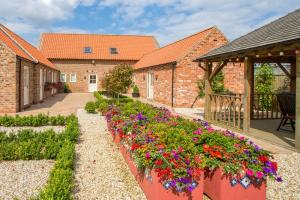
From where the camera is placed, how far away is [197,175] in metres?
3.80

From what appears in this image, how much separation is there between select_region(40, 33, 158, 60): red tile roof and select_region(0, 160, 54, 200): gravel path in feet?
92.6

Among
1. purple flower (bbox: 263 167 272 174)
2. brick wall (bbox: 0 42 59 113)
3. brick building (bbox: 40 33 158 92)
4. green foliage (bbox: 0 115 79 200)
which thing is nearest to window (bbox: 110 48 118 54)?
brick building (bbox: 40 33 158 92)

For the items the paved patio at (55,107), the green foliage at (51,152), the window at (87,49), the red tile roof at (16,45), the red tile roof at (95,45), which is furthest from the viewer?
the window at (87,49)

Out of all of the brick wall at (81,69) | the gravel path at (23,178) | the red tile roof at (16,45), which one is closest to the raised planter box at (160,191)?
the gravel path at (23,178)

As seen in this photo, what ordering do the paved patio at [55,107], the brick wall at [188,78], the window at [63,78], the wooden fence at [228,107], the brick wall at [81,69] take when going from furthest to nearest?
the brick wall at [81,69] < the window at [63,78] < the brick wall at [188,78] < the paved patio at [55,107] < the wooden fence at [228,107]

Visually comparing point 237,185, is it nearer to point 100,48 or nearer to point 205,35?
point 205,35

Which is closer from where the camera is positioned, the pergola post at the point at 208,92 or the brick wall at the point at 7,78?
the pergola post at the point at 208,92

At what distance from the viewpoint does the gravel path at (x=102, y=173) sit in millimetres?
4570

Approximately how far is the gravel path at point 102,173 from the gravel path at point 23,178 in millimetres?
612

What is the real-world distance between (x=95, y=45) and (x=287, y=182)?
3321 cm

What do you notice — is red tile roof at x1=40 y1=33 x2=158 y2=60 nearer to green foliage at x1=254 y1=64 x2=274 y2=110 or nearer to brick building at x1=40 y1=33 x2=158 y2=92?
brick building at x1=40 y1=33 x2=158 y2=92

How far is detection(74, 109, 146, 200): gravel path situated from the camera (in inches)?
180

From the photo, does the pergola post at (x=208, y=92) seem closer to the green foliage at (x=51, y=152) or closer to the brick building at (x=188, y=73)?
the brick building at (x=188, y=73)

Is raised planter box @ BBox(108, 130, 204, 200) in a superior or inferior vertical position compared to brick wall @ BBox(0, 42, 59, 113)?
inferior
